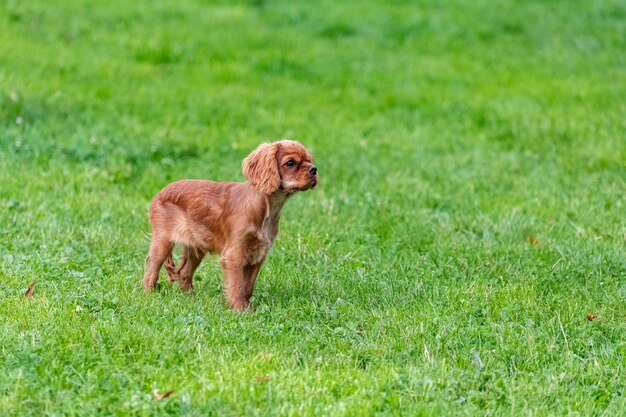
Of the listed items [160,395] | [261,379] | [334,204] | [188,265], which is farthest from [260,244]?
[334,204]

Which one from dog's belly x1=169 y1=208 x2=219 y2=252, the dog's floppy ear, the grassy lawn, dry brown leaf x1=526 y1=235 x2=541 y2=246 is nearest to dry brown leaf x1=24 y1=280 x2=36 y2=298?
the grassy lawn

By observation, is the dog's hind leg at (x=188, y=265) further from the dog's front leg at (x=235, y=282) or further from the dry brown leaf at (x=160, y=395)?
the dry brown leaf at (x=160, y=395)

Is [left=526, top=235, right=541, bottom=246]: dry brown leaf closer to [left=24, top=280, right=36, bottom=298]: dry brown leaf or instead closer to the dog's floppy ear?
the dog's floppy ear

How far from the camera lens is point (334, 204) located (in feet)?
30.9

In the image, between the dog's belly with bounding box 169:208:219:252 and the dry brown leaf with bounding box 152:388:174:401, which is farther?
the dog's belly with bounding box 169:208:219:252

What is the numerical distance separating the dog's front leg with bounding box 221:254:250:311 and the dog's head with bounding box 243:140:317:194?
1.69ft

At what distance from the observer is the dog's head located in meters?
6.61

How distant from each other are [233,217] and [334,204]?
8.94 ft

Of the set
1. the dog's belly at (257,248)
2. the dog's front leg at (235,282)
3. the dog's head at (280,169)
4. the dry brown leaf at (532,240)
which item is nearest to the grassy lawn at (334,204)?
the dry brown leaf at (532,240)

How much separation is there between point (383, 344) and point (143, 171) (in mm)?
4725

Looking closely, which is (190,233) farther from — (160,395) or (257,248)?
(160,395)

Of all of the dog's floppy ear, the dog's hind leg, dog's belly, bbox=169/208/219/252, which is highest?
the dog's floppy ear

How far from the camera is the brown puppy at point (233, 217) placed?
665 cm

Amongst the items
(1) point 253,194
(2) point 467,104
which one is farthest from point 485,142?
(1) point 253,194
